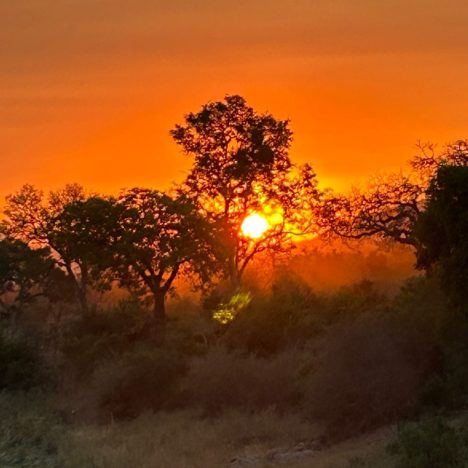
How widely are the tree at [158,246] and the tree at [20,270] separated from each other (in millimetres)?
17361

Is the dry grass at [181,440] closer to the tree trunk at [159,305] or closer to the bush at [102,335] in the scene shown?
the bush at [102,335]

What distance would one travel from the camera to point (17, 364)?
23625mm

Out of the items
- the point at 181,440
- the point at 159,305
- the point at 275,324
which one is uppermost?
the point at 159,305

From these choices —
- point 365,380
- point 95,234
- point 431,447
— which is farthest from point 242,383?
point 95,234

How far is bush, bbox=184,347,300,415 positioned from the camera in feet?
71.3

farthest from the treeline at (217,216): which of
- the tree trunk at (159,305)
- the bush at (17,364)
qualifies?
the bush at (17,364)

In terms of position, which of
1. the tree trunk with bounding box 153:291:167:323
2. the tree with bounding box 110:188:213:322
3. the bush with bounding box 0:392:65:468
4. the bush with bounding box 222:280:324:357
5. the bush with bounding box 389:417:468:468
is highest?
the tree with bounding box 110:188:213:322

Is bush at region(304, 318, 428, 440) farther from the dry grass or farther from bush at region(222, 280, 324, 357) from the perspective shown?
bush at region(222, 280, 324, 357)

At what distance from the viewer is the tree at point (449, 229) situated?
59.2 feet

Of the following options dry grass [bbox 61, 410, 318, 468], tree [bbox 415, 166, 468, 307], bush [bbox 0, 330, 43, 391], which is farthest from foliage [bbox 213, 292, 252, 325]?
tree [bbox 415, 166, 468, 307]

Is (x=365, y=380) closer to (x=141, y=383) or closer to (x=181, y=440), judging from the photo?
(x=181, y=440)

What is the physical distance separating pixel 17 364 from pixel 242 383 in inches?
287

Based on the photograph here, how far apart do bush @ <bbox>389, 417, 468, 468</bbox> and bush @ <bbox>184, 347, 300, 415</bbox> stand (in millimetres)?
8261

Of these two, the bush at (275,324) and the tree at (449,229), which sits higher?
the tree at (449,229)
